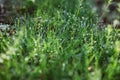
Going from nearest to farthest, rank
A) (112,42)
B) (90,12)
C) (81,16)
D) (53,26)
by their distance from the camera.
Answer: (112,42) → (53,26) → (81,16) → (90,12)

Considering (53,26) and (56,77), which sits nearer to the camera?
(56,77)

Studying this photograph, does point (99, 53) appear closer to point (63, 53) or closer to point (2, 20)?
point (63, 53)

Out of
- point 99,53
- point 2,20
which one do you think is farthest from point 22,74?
point 2,20

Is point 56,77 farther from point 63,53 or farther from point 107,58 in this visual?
point 107,58

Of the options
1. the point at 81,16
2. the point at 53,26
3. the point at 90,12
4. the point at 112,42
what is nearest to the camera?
the point at 112,42

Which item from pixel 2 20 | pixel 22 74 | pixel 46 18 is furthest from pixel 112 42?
pixel 2 20

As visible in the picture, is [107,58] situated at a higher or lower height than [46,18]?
lower
